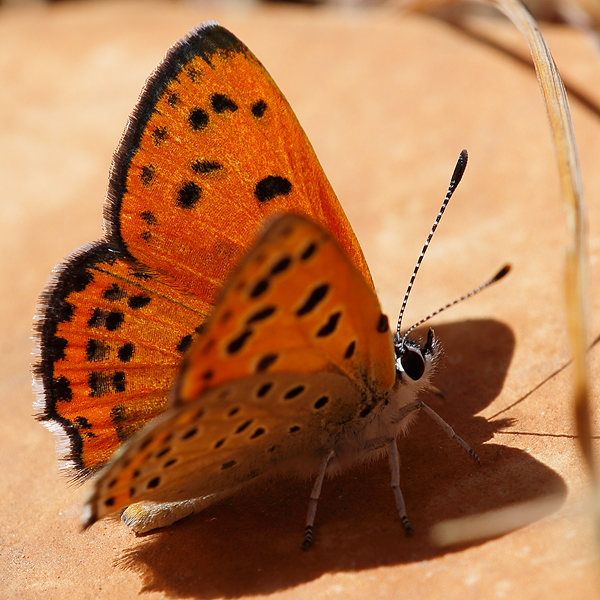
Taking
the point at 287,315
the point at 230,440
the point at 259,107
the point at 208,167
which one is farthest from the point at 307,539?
the point at 259,107

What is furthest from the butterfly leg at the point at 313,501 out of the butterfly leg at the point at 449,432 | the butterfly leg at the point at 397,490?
the butterfly leg at the point at 449,432

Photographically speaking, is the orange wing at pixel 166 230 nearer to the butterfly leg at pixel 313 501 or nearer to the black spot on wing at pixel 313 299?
the butterfly leg at pixel 313 501

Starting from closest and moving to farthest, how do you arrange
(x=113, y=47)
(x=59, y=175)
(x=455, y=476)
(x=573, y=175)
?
(x=573, y=175) → (x=455, y=476) → (x=59, y=175) → (x=113, y=47)

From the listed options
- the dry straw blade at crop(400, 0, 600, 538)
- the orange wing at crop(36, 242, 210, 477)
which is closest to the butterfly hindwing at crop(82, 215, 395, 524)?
the orange wing at crop(36, 242, 210, 477)

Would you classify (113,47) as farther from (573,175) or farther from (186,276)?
(573,175)

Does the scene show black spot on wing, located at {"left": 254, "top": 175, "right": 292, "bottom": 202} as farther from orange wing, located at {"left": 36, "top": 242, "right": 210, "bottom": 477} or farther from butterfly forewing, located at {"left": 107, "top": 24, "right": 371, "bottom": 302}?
orange wing, located at {"left": 36, "top": 242, "right": 210, "bottom": 477}

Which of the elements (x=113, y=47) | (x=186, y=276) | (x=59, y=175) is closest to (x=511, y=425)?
(x=186, y=276)

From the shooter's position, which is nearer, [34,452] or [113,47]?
[34,452]

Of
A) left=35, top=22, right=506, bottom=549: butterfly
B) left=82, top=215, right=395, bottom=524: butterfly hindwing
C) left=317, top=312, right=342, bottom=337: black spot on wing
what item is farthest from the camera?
left=35, top=22, right=506, bottom=549: butterfly
